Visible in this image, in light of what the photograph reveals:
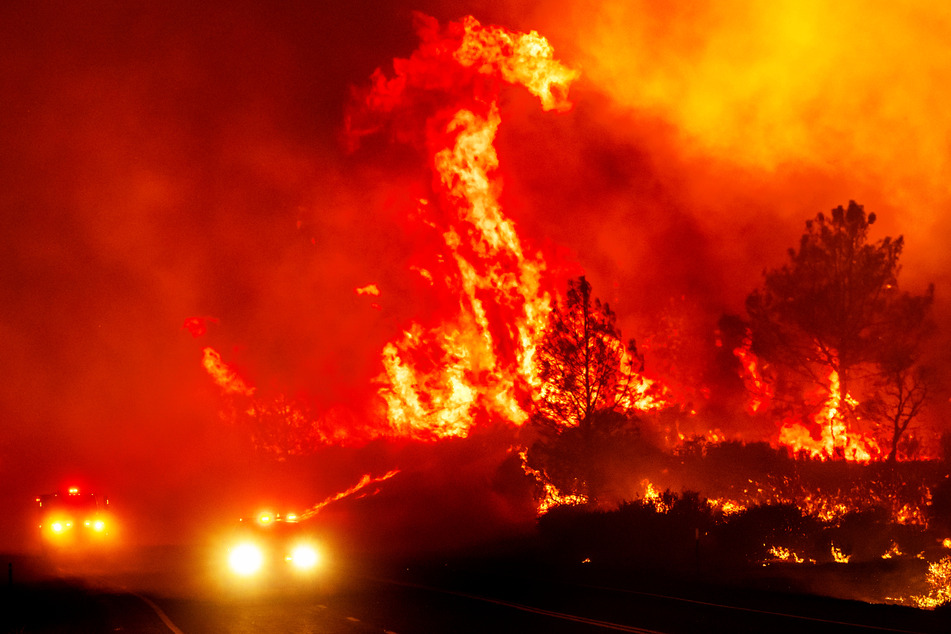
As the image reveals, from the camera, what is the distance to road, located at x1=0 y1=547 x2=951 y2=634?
47.3ft

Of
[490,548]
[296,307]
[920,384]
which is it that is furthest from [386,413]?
[920,384]

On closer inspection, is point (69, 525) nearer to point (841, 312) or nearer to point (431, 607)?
point (431, 607)

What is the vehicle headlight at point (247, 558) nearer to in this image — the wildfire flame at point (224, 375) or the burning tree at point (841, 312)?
the burning tree at point (841, 312)

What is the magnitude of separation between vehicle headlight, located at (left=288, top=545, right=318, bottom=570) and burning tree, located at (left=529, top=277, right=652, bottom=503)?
14.4 m

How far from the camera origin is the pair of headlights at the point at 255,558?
22.0m

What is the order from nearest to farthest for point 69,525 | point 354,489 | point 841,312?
point 841,312, point 69,525, point 354,489

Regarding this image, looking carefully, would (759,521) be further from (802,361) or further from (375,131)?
(375,131)

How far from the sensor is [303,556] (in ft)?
74.5

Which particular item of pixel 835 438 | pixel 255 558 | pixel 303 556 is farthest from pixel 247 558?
pixel 835 438

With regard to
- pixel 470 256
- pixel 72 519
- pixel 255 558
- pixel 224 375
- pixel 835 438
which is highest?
pixel 470 256

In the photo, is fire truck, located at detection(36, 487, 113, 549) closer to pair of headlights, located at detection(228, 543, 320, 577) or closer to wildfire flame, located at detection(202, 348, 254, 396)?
wildfire flame, located at detection(202, 348, 254, 396)

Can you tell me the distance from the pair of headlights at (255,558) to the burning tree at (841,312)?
78.1ft

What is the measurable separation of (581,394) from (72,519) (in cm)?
2090

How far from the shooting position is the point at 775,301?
40.0m
